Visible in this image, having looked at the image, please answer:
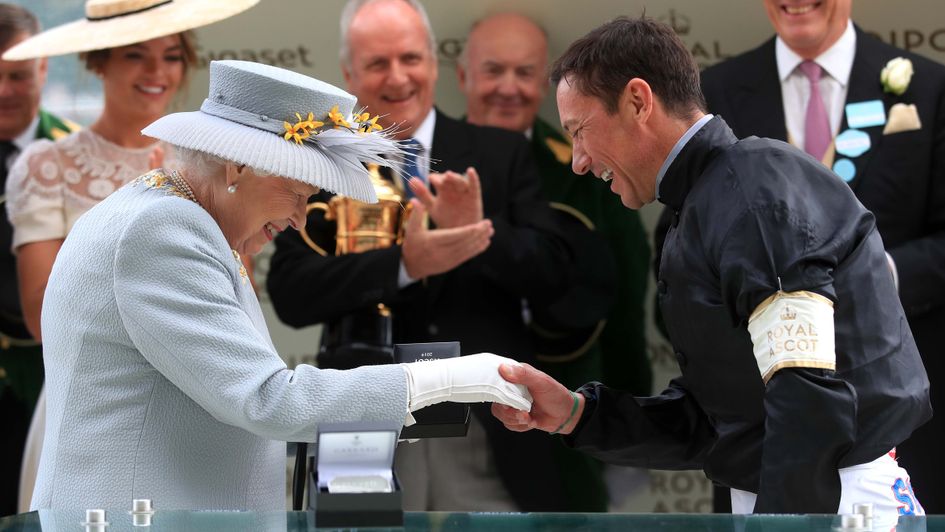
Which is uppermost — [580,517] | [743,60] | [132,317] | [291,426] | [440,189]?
[743,60]

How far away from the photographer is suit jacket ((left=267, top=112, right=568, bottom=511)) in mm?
4574

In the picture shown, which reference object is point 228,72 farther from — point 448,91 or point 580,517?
point 448,91

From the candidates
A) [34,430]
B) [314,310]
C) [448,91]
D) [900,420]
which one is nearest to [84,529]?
[900,420]

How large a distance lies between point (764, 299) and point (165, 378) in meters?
1.12

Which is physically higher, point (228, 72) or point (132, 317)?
point (228, 72)

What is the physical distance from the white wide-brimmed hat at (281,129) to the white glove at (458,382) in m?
0.40

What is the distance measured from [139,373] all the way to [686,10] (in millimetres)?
3249

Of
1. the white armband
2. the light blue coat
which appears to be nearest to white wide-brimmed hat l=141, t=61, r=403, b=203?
the light blue coat

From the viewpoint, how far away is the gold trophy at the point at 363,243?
4.55m

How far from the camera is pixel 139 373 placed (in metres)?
2.66

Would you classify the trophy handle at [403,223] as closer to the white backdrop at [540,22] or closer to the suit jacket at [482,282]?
the suit jacket at [482,282]

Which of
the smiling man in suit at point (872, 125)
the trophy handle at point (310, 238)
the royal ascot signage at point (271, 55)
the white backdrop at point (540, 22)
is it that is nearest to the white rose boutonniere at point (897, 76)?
the smiling man in suit at point (872, 125)

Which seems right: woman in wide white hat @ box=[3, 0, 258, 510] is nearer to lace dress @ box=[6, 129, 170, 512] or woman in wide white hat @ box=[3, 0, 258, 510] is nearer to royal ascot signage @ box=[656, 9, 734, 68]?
lace dress @ box=[6, 129, 170, 512]

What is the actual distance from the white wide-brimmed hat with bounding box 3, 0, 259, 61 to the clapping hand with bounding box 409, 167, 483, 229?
3.65 feet
